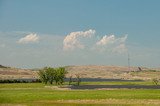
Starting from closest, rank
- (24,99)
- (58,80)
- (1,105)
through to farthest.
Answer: (1,105)
(24,99)
(58,80)

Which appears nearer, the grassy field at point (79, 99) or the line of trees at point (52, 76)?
the grassy field at point (79, 99)

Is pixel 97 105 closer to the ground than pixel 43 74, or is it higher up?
closer to the ground

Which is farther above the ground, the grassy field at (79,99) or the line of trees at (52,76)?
A: the line of trees at (52,76)

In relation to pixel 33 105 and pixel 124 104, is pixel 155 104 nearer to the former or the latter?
pixel 124 104

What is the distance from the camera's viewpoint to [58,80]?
17162 cm

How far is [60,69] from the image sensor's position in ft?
591

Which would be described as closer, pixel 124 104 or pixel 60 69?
pixel 124 104

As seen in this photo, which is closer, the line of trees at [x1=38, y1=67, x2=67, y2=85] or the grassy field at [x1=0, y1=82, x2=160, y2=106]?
the grassy field at [x1=0, y1=82, x2=160, y2=106]

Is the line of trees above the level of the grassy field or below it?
above

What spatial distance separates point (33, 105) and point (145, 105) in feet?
63.4

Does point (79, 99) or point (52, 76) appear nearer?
point (79, 99)

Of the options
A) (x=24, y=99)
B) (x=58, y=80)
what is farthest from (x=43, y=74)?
(x=24, y=99)

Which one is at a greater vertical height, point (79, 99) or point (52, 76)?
point (52, 76)

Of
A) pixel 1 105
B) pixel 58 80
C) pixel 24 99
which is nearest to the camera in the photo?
pixel 1 105
